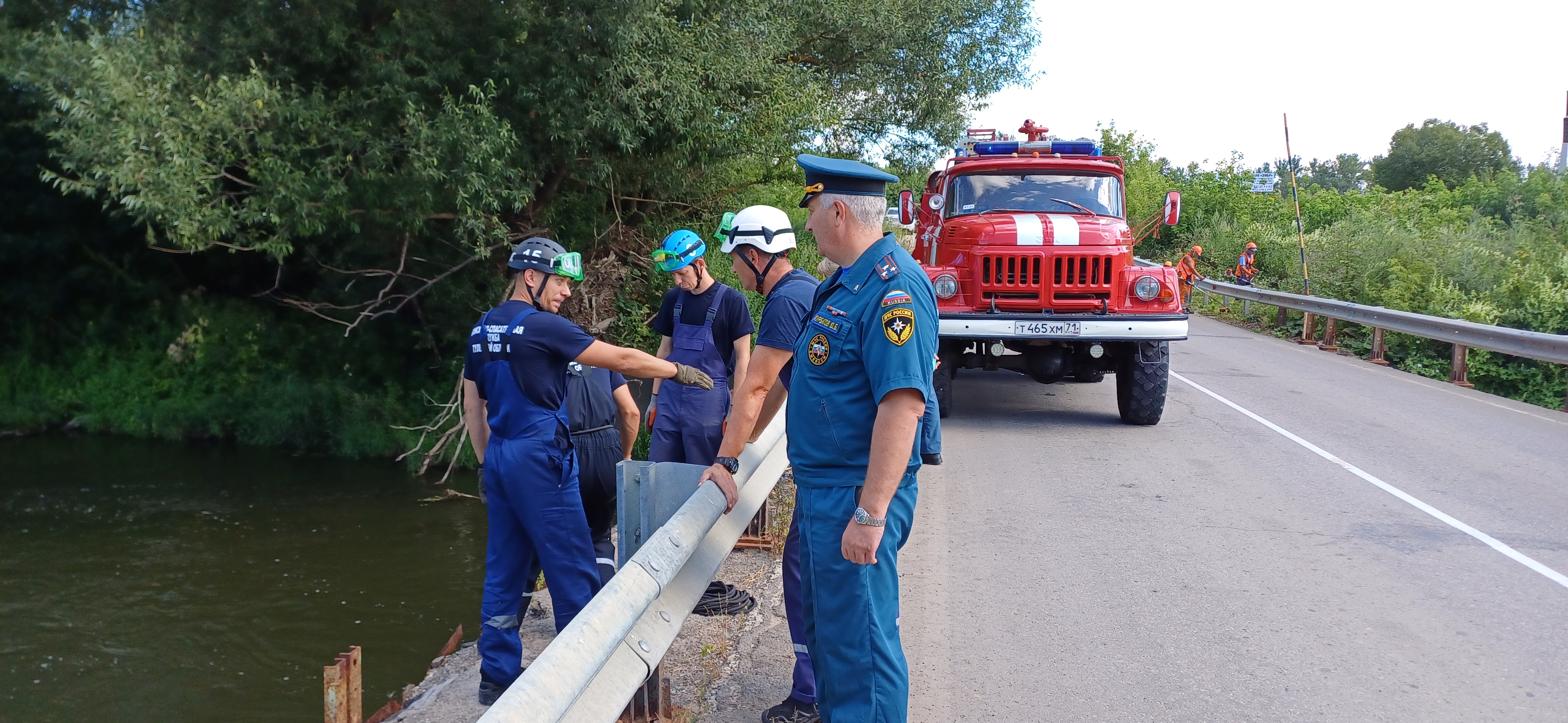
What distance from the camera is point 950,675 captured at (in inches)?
173

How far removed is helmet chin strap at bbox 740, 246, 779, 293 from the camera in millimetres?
4496

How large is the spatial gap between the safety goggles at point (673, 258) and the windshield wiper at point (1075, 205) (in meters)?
6.18

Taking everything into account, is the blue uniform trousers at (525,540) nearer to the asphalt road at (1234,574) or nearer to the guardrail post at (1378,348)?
the asphalt road at (1234,574)

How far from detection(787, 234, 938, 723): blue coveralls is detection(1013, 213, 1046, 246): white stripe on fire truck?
266 inches

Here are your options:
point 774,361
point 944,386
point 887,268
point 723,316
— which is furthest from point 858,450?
point 944,386

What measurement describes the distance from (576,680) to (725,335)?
320 centimetres

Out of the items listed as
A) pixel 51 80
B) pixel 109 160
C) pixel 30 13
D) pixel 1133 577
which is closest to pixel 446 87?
pixel 109 160

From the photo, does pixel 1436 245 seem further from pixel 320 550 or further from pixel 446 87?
pixel 320 550

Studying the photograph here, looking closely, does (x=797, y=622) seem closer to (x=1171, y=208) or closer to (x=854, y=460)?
(x=854, y=460)

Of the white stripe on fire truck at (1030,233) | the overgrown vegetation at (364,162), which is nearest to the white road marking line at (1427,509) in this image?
the white stripe on fire truck at (1030,233)

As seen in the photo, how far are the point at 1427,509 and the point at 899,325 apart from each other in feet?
19.3

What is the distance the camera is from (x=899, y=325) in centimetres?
294

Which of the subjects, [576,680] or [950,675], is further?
[950,675]

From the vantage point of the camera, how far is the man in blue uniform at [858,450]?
2.91 m
